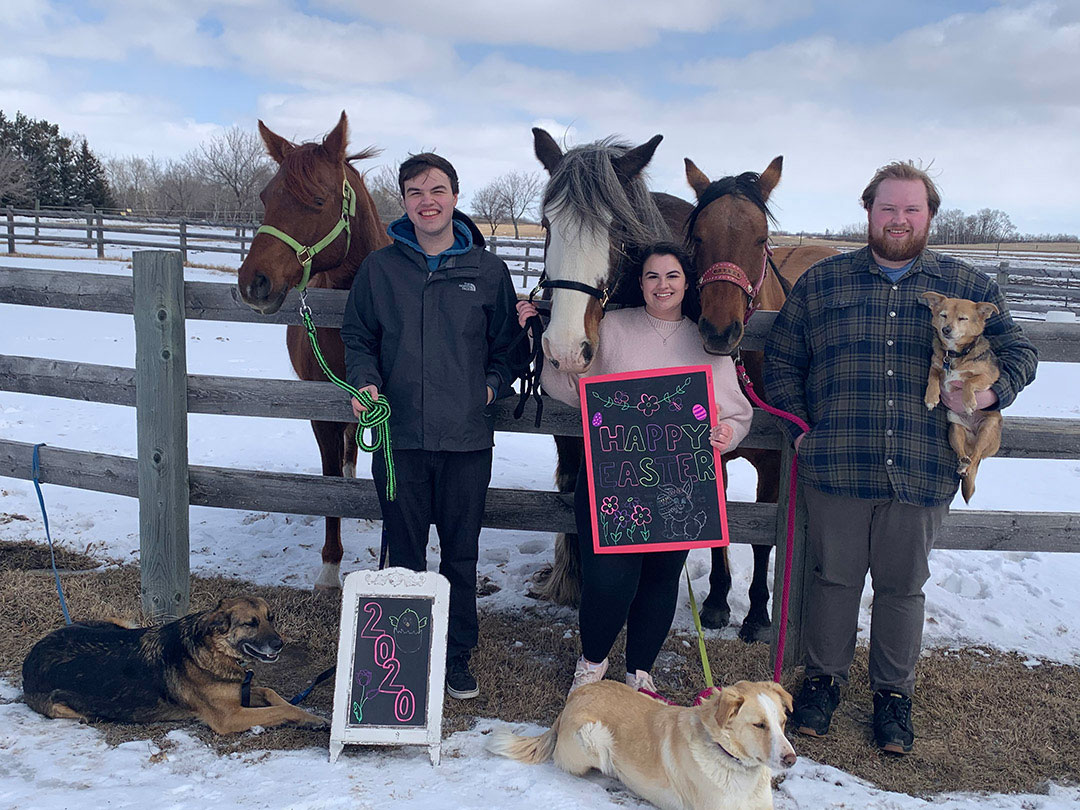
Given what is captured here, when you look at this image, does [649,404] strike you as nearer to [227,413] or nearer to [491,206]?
[227,413]

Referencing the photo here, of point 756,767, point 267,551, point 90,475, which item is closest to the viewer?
point 756,767

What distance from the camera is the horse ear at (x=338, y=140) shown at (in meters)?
3.81

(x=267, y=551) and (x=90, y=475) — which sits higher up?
(x=90, y=475)

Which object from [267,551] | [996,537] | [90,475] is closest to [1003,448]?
[996,537]

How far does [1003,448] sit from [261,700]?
11.8 ft

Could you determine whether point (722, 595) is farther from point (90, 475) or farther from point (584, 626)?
point (90, 475)

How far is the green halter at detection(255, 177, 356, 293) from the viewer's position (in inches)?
146

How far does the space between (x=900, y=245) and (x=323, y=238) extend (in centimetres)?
273

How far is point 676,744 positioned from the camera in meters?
2.50

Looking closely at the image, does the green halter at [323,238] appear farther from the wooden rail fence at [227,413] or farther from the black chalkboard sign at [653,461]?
the black chalkboard sign at [653,461]

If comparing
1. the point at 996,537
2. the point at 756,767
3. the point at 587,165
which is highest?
the point at 587,165

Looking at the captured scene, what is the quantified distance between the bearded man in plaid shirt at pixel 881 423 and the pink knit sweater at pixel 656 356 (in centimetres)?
31

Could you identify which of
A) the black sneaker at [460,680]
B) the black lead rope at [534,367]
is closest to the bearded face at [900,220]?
the black lead rope at [534,367]

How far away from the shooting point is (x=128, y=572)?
4598mm
